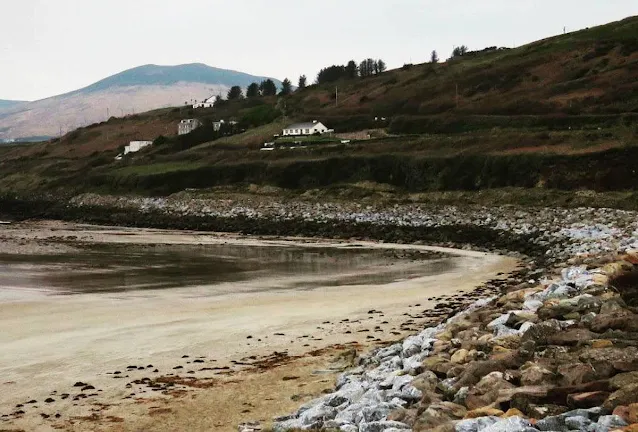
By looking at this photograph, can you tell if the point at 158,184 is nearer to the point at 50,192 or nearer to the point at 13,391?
the point at 50,192

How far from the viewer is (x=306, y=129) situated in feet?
288

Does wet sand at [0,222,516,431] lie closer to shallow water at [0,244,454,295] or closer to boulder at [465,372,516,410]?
shallow water at [0,244,454,295]

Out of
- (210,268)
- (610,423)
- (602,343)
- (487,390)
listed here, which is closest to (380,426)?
(487,390)

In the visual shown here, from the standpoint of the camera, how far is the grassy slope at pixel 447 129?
49406 millimetres

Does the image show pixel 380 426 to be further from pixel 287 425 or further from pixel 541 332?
pixel 541 332

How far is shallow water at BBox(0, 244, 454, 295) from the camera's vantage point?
78.3 ft

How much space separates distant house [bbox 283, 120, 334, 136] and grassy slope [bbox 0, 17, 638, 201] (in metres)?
2.44

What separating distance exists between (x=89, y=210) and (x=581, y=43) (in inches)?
2764

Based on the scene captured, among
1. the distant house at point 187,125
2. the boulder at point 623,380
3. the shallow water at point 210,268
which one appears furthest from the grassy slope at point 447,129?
the boulder at point 623,380

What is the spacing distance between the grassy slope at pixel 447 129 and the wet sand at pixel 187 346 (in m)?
26.6

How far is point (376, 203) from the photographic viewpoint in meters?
47.3

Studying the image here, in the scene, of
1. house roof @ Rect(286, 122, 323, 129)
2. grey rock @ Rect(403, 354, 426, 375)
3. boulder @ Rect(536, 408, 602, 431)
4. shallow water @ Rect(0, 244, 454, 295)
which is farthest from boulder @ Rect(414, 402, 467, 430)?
house roof @ Rect(286, 122, 323, 129)

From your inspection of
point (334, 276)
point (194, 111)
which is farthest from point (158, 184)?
point (194, 111)

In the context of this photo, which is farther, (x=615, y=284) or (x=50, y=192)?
(x=50, y=192)
